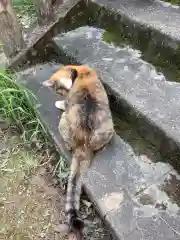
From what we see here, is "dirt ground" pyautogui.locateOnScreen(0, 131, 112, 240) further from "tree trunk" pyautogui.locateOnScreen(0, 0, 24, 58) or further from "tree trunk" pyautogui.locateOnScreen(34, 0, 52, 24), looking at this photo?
"tree trunk" pyautogui.locateOnScreen(34, 0, 52, 24)

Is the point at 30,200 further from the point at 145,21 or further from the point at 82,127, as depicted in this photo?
the point at 145,21

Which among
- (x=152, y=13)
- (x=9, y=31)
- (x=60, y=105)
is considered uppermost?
(x=152, y=13)

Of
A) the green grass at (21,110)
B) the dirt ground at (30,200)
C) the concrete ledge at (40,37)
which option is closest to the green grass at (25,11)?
the concrete ledge at (40,37)

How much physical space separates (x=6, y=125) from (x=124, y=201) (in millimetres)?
1714

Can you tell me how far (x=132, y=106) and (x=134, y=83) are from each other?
308mm

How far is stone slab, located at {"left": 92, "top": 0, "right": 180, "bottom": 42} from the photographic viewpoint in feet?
12.1

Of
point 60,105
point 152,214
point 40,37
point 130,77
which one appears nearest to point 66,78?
point 60,105

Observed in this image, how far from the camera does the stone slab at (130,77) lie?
127 inches

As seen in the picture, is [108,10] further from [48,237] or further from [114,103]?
[48,237]

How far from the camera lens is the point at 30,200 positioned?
3449 millimetres

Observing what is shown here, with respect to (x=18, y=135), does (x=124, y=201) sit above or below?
above

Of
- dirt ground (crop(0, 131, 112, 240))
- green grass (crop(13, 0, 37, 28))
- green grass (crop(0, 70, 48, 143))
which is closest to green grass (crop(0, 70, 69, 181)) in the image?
green grass (crop(0, 70, 48, 143))

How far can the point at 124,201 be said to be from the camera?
9.66ft

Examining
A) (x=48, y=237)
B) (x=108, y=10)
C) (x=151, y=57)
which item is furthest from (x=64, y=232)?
(x=108, y=10)
